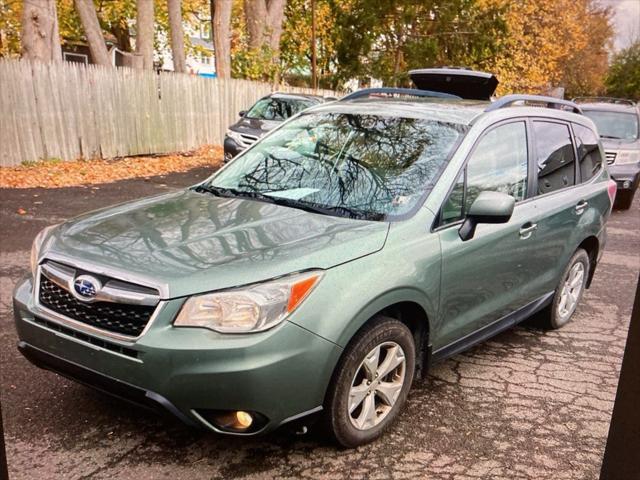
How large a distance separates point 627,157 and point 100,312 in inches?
417

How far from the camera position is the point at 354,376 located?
278 cm

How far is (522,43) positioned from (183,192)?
3278cm

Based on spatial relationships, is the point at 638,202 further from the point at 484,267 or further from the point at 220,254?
the point at 220,254

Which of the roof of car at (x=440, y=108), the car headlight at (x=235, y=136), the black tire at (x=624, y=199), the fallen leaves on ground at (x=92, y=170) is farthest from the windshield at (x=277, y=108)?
the roof of car at (x=440, y=108)

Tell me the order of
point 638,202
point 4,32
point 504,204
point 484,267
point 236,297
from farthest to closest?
point 4,32 → point 638,202 → point 484,267 → point 504,204 → point 236,297

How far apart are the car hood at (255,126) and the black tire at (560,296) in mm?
8675

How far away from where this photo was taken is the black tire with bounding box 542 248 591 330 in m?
4.59

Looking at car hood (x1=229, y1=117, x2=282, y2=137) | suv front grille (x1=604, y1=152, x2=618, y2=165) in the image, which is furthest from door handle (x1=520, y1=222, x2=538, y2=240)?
car hood (x1=229, y1=117, x2=282, y2=137)

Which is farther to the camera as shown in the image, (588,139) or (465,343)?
(588,139)

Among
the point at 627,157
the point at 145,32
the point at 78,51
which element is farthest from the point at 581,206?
the point at 78,51

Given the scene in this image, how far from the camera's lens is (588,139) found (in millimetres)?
4938

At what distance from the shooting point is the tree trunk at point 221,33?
1797 centimetres

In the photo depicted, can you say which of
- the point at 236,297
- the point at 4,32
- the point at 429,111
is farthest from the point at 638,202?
the point at 4,32

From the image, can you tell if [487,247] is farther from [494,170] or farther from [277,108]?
[277,108]
